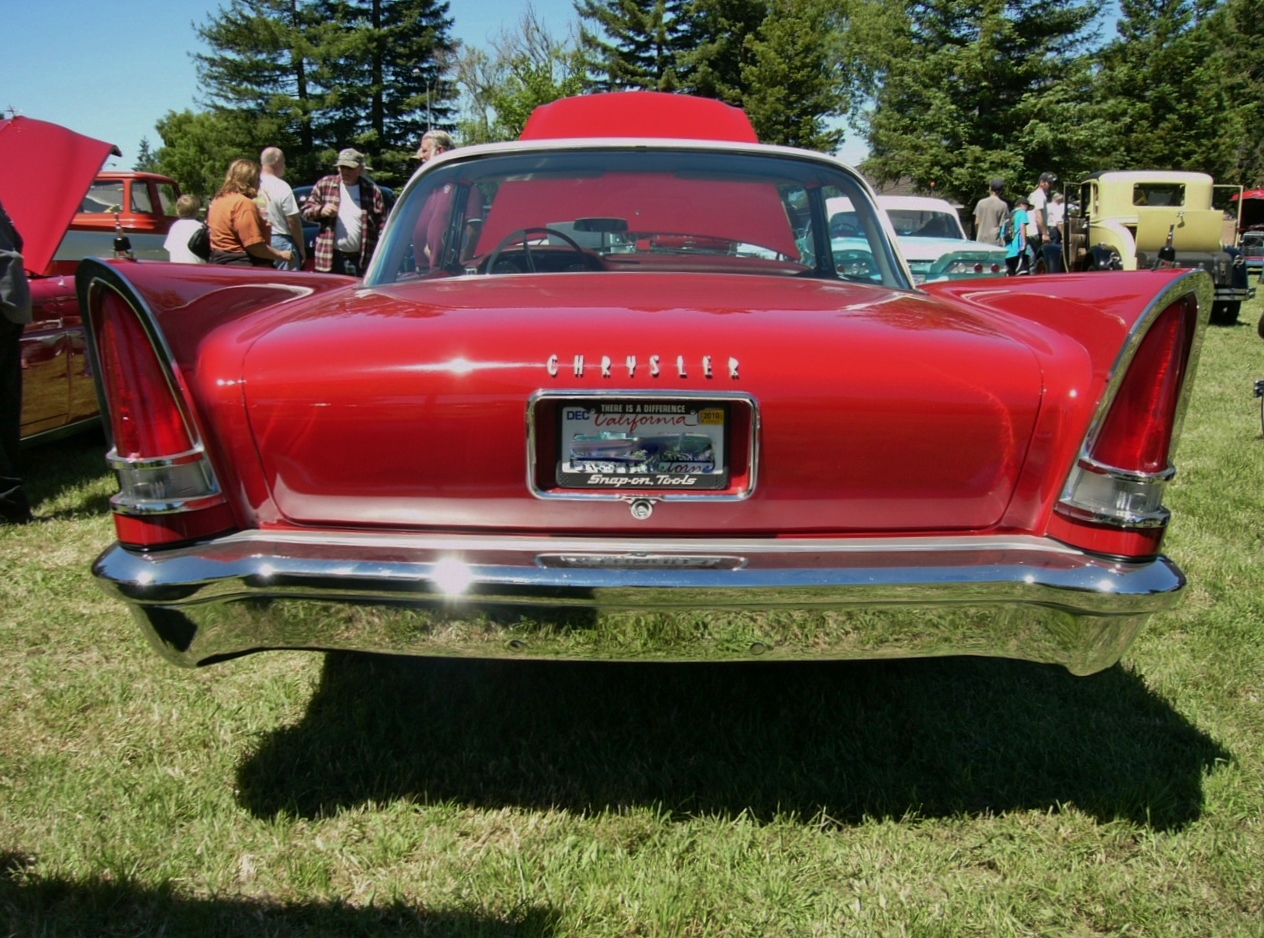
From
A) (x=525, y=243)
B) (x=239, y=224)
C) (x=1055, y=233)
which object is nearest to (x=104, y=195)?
(x=239, y=224)

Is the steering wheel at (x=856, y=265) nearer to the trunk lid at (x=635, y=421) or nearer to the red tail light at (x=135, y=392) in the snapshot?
the trunk lid at (x=635, y=421)

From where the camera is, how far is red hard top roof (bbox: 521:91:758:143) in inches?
244

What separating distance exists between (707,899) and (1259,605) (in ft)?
8.51

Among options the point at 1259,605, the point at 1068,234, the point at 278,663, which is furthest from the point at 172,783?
the point at 1068,234

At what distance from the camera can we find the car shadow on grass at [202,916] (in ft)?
6.05

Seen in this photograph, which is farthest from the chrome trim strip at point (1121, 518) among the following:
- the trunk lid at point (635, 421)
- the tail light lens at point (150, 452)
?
the tail light lens at point (150, 452)

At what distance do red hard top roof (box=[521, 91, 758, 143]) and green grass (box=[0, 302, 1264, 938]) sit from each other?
4240mm

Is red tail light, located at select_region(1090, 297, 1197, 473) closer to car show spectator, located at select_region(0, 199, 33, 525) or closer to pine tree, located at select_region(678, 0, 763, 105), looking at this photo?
car show spectator, located at select_region(0, 199, 33, 525)

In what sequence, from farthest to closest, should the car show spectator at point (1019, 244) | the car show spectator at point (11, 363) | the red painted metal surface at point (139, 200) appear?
the car show spectator at point (1019, 244), the red painted metal surface at point (139, 200), the car show spectator at point (11, 363)

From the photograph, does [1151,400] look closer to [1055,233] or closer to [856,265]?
[856,265]

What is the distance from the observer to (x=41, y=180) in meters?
4.82

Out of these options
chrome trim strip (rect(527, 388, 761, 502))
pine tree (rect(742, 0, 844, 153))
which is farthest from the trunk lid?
pine tree (rect(742, 0, 844, 153))

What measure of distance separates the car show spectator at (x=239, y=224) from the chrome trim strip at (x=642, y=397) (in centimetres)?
517

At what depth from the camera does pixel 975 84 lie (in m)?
30.5
